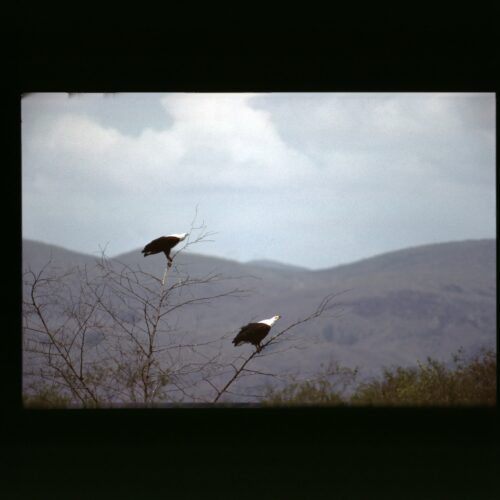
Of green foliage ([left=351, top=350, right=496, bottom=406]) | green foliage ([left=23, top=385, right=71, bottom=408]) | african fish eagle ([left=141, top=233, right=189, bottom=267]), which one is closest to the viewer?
green foliage ([left=23, top=385, right=71, bottom=408])

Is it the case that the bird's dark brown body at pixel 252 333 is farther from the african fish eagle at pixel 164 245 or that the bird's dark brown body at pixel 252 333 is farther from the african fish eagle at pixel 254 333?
the african fish eagle at pixel 164 245

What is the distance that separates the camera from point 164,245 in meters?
2.70

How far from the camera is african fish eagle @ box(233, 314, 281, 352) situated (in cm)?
263

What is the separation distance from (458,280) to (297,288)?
2936mm

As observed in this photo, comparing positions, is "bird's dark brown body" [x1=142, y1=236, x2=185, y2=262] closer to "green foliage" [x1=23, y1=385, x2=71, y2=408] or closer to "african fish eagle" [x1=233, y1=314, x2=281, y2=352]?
"african fish eagle" [x1=233, y1=314, x2=281, y2=352]

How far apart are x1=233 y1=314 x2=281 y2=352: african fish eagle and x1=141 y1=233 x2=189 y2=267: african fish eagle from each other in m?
0.44

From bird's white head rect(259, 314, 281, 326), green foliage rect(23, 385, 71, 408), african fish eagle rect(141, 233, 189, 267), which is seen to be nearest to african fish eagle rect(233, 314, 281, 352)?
bird's white head rect(259, 314, 281, 326)

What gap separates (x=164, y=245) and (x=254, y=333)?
0.54m

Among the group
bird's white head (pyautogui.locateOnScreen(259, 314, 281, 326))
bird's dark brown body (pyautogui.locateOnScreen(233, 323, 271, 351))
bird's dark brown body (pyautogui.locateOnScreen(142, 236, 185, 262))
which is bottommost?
bird's dark brown body (pyautogui.locateOnScreen(233, 323, 271, 351))

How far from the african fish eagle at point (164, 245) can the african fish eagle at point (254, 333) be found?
17.4 inches

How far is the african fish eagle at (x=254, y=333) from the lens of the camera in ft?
8.62

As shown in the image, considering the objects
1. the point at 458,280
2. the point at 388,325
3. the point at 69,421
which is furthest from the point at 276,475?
the point at 458,280

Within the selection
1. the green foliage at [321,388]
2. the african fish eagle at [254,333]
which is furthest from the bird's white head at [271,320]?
the green foliage at [321,388]

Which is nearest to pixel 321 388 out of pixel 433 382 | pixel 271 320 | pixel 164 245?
pixel 271 320
